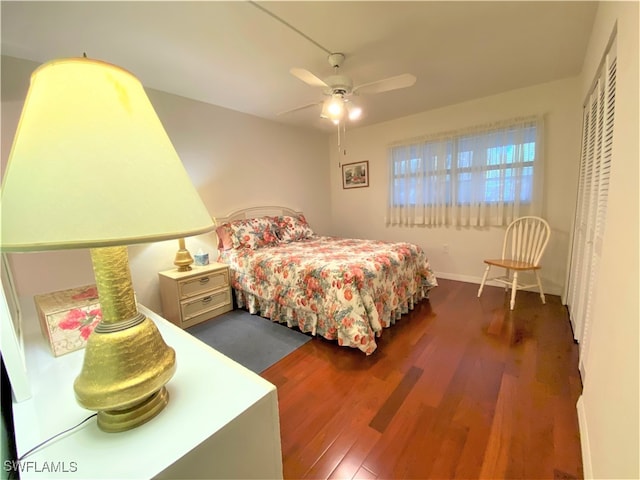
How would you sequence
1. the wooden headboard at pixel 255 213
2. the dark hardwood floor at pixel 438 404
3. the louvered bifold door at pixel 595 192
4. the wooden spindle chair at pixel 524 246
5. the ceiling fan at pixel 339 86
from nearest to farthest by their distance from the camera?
the dark hardwood floor at pixel 438 404
the louvered bifold door at pixel 595 192
the ceiling fan at pixel 339 86
the wooden spindle chair at pixel 524 246
the wooden headboard at pixel 255 213

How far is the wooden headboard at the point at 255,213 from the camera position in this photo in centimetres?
323

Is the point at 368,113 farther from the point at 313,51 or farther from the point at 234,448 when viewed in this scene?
the point at 234,448

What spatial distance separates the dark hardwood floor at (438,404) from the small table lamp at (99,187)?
103 centimetres

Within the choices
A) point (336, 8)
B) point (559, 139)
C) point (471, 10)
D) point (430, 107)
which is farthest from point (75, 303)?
point (559, 139)

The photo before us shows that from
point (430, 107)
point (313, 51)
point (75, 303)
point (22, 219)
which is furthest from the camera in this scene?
point (430, 107)

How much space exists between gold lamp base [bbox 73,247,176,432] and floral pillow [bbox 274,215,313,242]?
2.74m

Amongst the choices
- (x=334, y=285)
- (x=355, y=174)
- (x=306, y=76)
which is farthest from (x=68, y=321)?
(x=355, y=174)

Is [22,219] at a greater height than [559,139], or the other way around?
[559,139]

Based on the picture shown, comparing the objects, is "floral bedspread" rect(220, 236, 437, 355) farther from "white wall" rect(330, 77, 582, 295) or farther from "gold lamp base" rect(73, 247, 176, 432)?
"gold lamp base" rect(73, 247, 176, 432)

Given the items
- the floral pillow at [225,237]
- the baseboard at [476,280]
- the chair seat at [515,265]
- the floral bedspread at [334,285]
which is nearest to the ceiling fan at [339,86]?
the floral bedspread at [334,285]

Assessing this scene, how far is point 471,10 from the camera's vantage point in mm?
1657

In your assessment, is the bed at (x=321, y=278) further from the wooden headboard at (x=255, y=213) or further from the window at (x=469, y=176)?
the window at (x=469, y=176)

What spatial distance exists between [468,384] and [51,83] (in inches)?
85.8

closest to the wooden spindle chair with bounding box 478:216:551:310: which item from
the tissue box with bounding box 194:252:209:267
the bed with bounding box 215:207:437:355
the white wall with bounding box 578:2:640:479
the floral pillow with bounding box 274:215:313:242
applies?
the bed with bounding box 215:207:437:355
